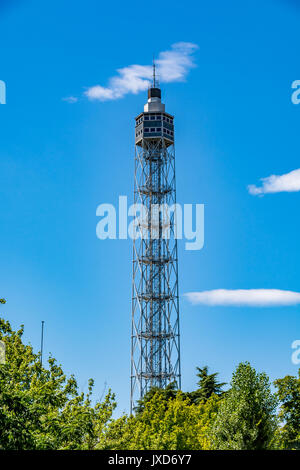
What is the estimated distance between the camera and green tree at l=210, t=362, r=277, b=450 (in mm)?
29188

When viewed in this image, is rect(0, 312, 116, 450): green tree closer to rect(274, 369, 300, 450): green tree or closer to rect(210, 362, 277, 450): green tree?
rect(210, 362, 277, 450): green tree

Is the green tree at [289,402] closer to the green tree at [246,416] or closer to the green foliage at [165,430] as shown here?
the green foliage at [165,430]

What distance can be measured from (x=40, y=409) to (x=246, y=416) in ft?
32.0

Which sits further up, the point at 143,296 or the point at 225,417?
the point at 143,296

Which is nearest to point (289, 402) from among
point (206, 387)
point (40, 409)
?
point (206, 387)

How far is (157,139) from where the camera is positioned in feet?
227

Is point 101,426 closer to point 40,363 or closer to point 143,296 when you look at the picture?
point 40,363

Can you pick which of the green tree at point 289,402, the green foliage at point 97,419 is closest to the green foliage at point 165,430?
the green foliage at point 97,419

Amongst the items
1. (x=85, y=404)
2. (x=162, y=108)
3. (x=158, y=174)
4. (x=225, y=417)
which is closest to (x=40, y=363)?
(x=85, y=404)

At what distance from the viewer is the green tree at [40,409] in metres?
24.3

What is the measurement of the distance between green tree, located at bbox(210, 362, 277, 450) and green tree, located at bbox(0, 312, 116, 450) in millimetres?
5657

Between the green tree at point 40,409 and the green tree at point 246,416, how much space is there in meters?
5.66

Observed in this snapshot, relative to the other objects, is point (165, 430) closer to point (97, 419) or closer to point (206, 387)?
point (97, 419)
